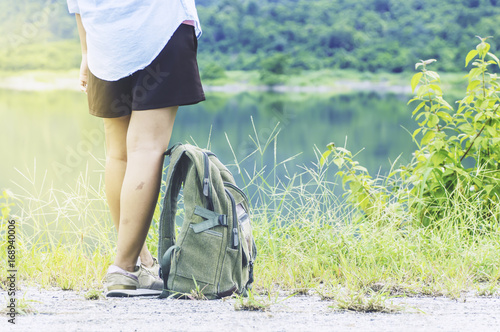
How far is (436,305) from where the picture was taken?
1.54 m

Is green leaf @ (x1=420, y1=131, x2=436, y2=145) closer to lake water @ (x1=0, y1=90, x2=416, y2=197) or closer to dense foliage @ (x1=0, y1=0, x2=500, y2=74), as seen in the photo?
lake water @ (x1=0, y1=90, x2=416, y2=197)

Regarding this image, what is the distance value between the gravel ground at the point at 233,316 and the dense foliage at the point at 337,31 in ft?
109

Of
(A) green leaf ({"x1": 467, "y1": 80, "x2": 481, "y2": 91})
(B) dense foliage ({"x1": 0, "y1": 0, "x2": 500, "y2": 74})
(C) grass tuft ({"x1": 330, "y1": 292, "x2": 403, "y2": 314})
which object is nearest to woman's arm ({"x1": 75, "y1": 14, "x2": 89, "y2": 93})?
(C) grass tuft ({"x1": 330, "y1": 292, "x2": 403, "y2": 314})

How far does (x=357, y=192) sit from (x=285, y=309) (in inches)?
54.9

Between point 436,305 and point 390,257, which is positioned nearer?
point 436,305

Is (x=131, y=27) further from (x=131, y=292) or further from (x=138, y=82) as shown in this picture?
(x=131, y=292)

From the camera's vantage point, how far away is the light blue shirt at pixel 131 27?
1.60 metres

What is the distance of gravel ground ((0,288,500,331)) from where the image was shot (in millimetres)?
1304

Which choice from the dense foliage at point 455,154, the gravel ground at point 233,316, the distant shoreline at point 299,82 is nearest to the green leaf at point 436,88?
the dense foliage at point 455,154

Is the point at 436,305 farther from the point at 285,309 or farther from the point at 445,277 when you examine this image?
the point at 285,309

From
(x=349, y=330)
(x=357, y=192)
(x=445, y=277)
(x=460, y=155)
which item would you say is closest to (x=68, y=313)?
(x=349, y=330)

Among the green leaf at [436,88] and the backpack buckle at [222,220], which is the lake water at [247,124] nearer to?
the green leaf at [436,88]

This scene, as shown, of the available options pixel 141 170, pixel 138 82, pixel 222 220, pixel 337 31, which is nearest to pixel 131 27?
pixel 138 82

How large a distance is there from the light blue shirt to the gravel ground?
0.66m
